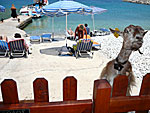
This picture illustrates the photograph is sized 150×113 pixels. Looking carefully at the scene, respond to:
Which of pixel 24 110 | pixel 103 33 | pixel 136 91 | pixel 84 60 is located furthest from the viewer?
pixel 103 33

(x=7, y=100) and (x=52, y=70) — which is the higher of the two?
(x=7, y=100)

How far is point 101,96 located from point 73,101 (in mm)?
235

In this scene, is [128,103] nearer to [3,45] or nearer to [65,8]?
[3,45]

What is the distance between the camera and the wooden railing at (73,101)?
1.18m

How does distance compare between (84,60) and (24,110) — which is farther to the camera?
(84,60)

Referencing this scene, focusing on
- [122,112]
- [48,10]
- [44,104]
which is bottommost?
[122,112]

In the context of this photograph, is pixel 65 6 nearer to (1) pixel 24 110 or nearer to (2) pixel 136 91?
(2) pixel 136 91

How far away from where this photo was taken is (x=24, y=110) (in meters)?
1.18

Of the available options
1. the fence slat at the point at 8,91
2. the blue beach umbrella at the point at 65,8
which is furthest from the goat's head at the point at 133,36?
the blue beach umbrella at the point at 65,8

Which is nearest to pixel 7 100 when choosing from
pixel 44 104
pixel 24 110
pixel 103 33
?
pixel 24 110

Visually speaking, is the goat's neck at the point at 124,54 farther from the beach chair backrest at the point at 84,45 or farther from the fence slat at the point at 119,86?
the beach chair backrest at the point at 84,45

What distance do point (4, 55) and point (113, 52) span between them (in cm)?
558

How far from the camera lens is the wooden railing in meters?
1.18

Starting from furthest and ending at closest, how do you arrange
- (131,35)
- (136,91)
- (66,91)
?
(136,91), (131,35), (66,91)
